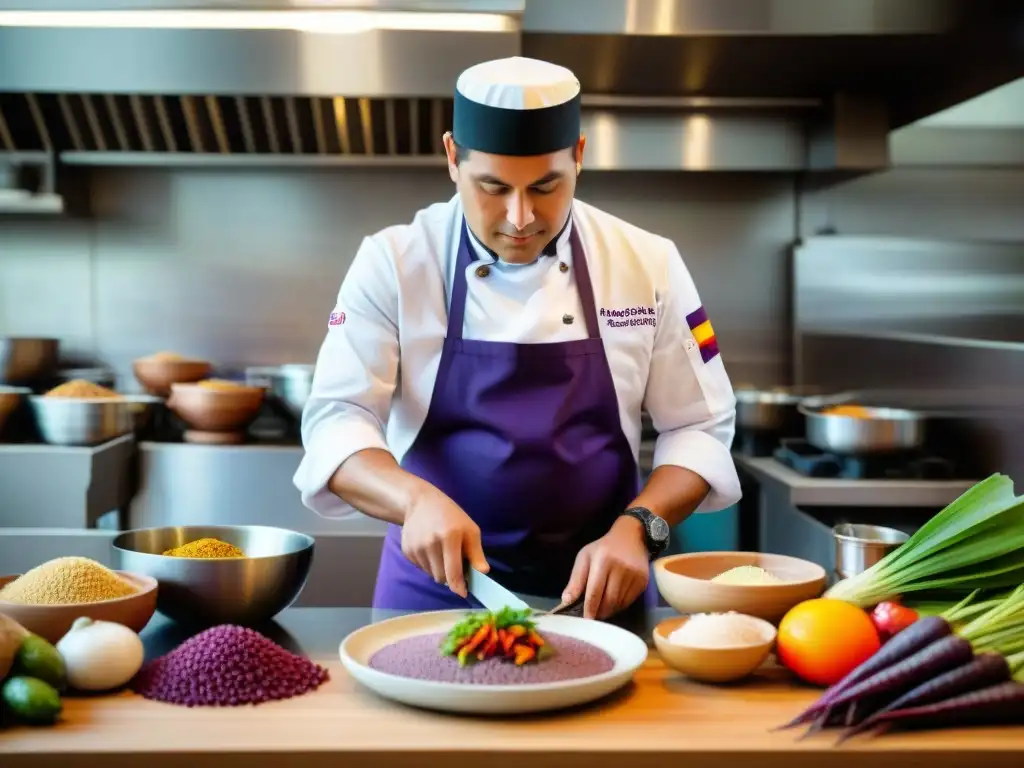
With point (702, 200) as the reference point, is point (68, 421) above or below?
below

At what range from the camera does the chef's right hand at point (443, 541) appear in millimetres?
1542

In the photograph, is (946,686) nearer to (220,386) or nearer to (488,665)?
(488,665)

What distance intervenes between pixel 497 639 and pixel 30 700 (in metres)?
0.52

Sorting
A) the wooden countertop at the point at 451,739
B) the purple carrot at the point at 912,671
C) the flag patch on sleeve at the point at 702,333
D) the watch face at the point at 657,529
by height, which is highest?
the flag patch on sleeve at the point at 702,333

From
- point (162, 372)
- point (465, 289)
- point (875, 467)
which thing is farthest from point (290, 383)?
point (875, 467)

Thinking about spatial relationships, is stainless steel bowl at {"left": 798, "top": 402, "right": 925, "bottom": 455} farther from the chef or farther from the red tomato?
the red tomato

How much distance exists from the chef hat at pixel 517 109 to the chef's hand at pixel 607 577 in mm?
628

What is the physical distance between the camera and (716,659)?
1.29 metres

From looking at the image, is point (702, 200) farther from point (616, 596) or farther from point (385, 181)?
point (616, 596)

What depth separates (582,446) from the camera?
197 cm

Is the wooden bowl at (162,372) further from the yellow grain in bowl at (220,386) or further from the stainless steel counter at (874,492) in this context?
the stainless steel counter at (874,492)

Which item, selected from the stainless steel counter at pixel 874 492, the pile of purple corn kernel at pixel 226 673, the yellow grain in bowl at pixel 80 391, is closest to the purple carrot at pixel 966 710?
the pile of purple corn kernel at pixel 226 673

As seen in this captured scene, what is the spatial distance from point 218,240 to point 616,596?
285cm

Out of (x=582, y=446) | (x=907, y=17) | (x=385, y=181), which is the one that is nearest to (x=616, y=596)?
(x=582, y=446)
